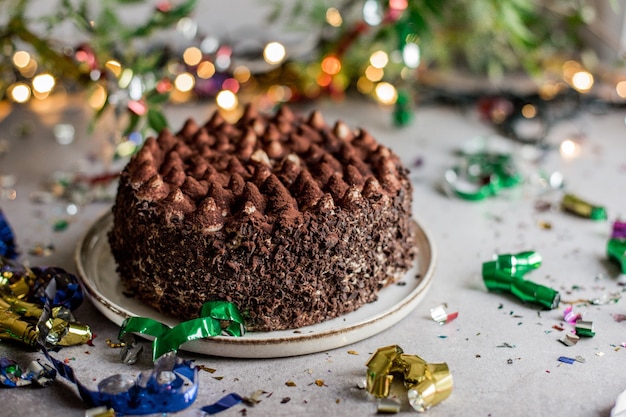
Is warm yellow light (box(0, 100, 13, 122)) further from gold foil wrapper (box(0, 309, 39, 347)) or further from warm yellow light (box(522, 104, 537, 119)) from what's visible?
warm yellow light (box(522, 104, 537, 119))

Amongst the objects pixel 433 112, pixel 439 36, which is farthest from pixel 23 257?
pixel 439 36

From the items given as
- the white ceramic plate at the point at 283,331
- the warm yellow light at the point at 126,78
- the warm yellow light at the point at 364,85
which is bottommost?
the white ceramic plate at the point at 283,331

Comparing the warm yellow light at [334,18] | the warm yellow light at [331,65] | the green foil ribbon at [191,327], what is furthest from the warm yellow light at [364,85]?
the green foil ribbon at [191,327]

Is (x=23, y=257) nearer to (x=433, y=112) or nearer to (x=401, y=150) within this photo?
(x=401, y=150)

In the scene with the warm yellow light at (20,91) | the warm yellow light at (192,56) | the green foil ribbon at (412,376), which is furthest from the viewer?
the warm yellow light at (192,56)

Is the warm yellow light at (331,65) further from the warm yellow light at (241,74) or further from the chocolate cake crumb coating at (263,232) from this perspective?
the chocolate cake crumb coating at (263,232)

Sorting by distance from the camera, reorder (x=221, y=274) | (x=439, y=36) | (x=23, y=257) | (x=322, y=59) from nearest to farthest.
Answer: (x=221, y=274), (x=23, y=257), (x=322, y=59), (x=439, y=36)

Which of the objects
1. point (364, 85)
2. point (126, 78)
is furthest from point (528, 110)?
point (126, 78)
